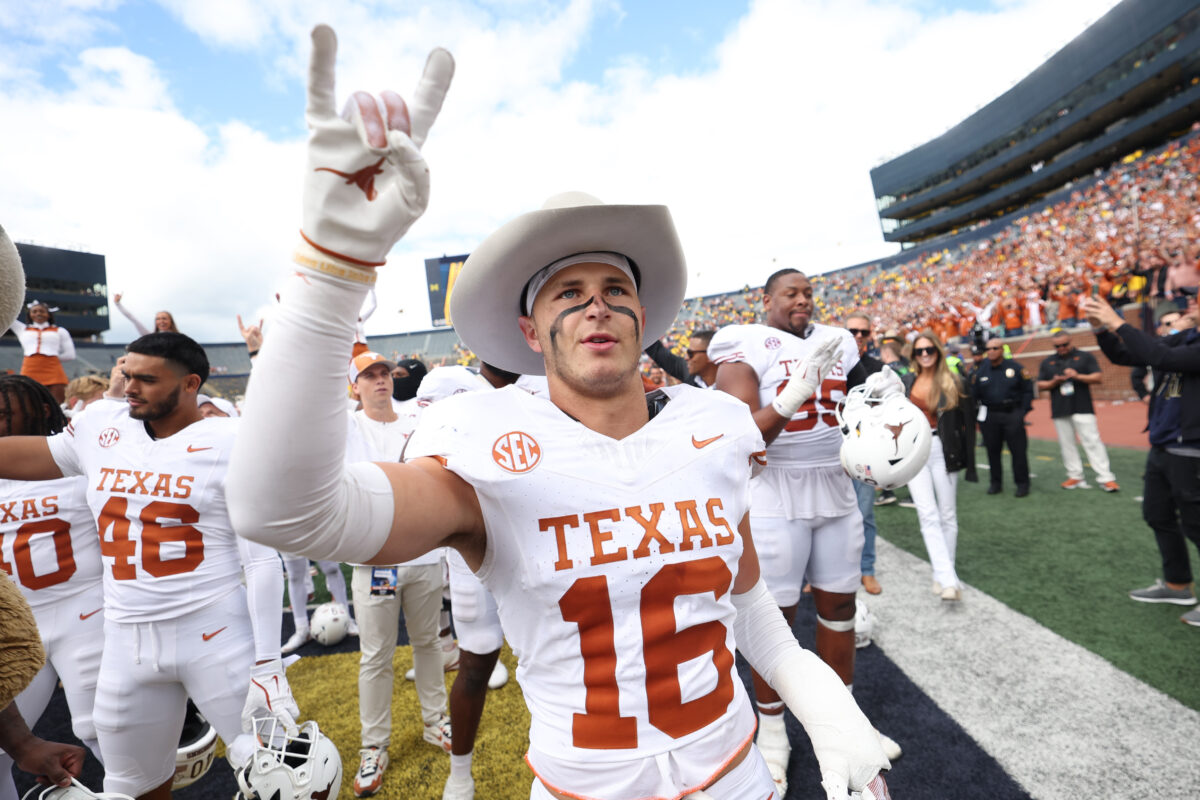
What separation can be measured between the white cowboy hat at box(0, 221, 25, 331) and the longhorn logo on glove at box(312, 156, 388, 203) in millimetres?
713

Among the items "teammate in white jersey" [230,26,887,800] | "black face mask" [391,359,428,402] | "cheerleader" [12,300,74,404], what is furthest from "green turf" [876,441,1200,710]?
"cheerleader" [12,300,74,404]

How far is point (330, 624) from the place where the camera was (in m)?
4.86

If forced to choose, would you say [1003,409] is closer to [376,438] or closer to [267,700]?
[376,438]

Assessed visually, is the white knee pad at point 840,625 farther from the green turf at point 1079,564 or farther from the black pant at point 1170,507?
the black pant at point 1170,507

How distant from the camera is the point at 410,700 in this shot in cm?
397

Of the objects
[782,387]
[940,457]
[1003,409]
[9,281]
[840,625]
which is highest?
[9,281]

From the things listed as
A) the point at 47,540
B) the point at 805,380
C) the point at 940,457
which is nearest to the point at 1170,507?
the point at 940,457

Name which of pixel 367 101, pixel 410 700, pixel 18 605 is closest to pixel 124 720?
pixel 18 605

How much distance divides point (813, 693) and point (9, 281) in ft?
6.50

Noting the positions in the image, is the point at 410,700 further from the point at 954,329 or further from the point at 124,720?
the point at 954,329

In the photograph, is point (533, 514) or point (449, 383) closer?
point (533, 514)

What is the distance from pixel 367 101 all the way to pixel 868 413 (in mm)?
2657

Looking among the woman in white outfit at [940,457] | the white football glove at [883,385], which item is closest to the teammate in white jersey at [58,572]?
the white football glove at [883,385]

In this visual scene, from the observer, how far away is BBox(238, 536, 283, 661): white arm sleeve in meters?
2.46
